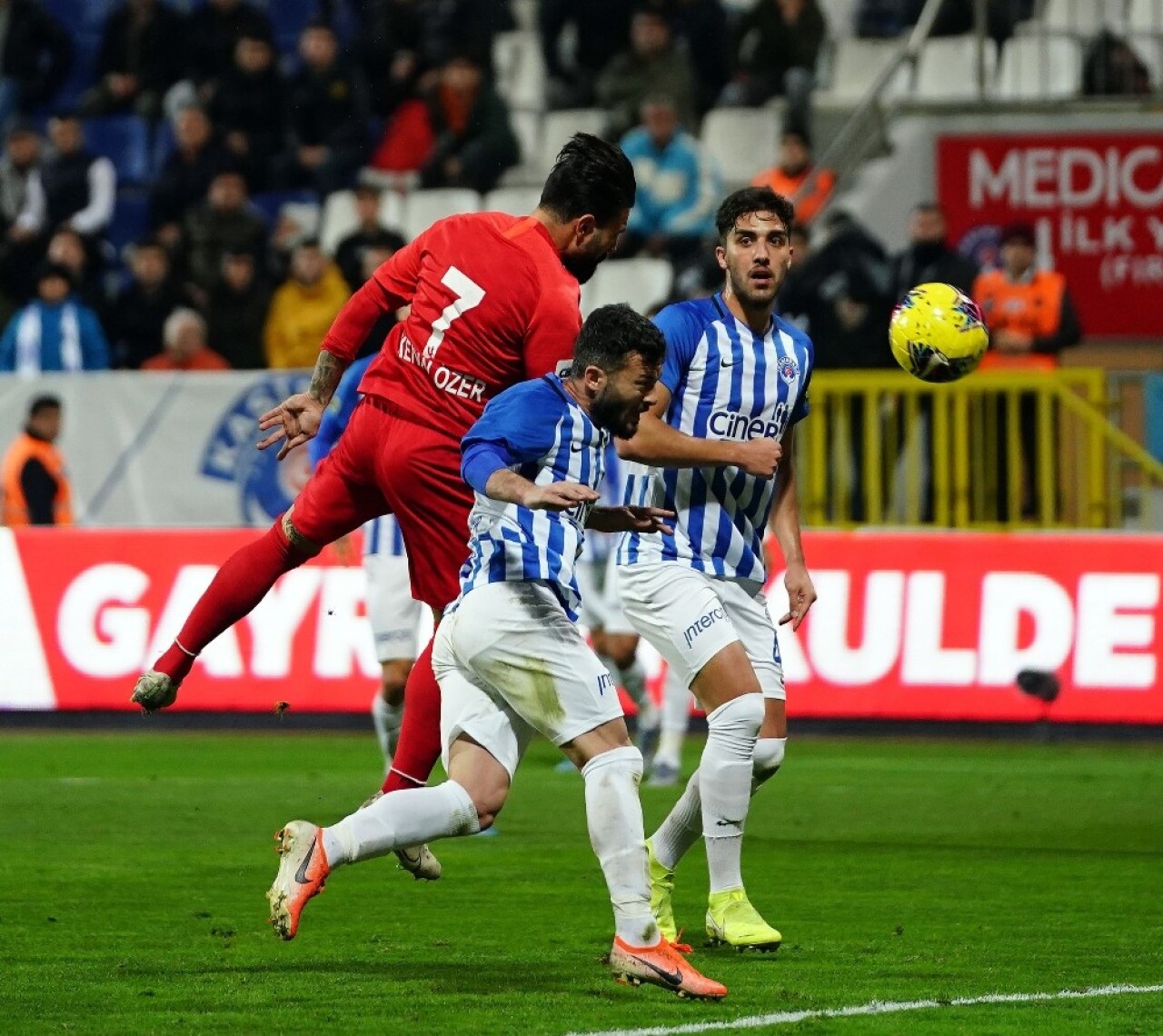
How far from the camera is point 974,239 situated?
18734 millimetres

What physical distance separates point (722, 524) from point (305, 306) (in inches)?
445

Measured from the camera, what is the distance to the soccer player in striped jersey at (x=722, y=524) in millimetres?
7750

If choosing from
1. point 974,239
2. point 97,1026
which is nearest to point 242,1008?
point 97,1026

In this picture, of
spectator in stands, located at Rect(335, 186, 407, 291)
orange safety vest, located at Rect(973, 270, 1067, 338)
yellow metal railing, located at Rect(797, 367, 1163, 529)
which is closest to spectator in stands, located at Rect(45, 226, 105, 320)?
spectator in stands, located at Rect(335, 186, 407, 291)

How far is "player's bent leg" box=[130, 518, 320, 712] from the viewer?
794 cm

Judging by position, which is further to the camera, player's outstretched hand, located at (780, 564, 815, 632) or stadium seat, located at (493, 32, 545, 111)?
stadium seat, located at (493, 32, 545, 111)

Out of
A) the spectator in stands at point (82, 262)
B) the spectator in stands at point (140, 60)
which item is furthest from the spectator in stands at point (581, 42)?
the spectator in stands at point (82, 262)

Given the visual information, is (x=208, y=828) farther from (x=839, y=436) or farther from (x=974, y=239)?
(x=974, y=239)

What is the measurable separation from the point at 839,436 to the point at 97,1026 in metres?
10.7

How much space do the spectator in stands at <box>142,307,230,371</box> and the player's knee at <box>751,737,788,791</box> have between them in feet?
37.6

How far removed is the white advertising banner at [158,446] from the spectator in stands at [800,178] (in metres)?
4.33

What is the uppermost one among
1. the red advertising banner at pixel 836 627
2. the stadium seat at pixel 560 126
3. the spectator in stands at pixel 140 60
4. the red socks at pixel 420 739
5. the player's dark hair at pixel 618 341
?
the spectator in stands at pixel 140 60

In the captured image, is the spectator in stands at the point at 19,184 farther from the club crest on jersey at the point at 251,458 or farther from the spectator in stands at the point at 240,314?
the club crest on jersey at the point at 251,458

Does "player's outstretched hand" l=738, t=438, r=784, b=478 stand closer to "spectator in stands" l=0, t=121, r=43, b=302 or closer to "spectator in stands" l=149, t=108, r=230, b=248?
"spectator in stands" l=149, t=108, r=230, b=248
